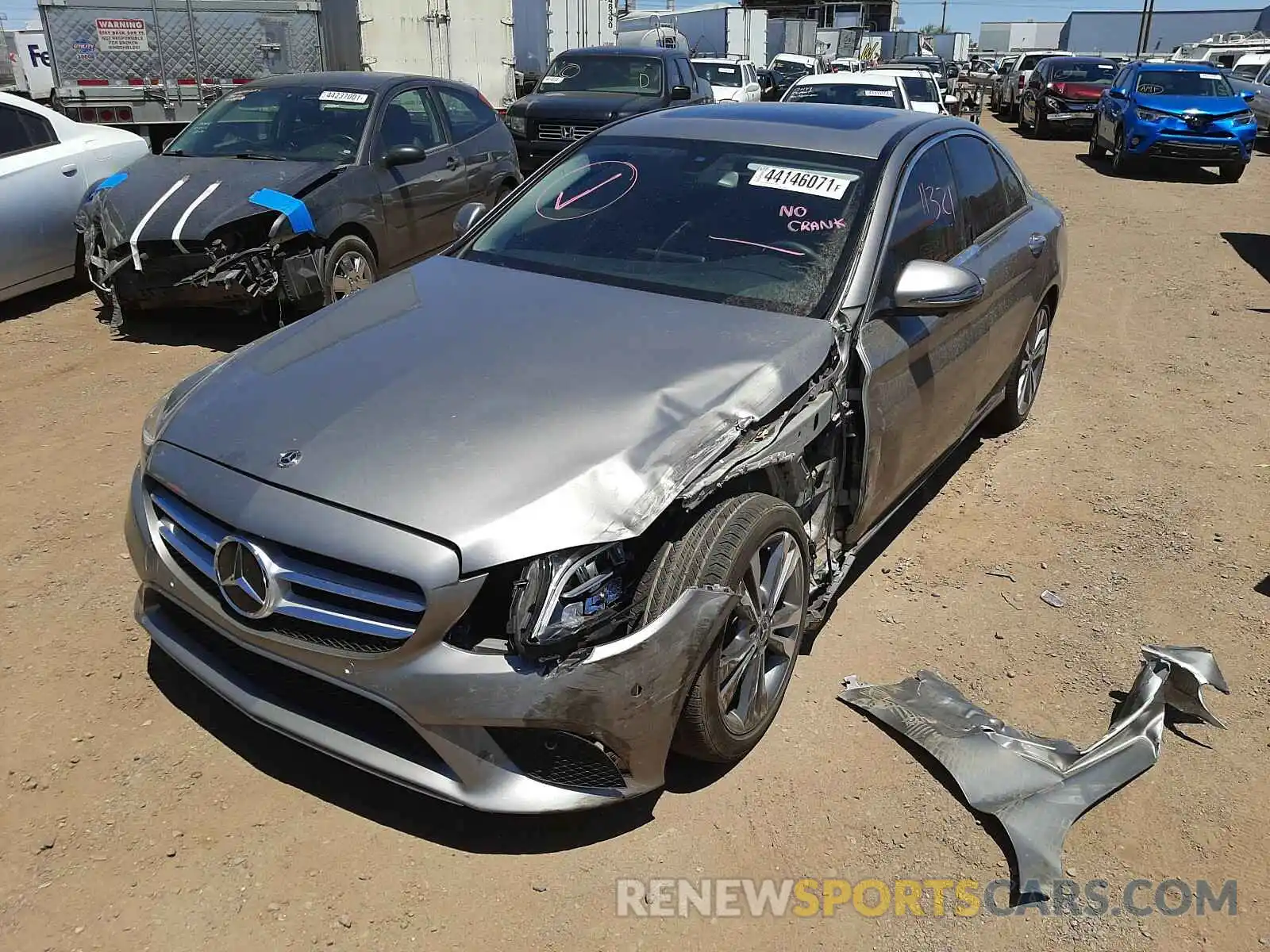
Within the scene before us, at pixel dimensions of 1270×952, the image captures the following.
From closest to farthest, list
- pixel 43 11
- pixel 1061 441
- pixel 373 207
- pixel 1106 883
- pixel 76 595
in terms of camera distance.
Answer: pixel 1106 883 < pixel 76 595 < pixel 1061 441 < pixel 373 207 < pixel 43 11

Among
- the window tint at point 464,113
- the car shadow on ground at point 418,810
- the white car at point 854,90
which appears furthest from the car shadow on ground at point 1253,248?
the car shadow on ground at point 418,810

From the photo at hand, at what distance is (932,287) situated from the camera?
11.1ft

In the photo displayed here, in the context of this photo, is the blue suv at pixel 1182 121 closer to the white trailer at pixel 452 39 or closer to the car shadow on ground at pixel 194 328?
the white trailer at pixel 452 39

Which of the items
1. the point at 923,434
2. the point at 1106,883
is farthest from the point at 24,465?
the point at 1106,883

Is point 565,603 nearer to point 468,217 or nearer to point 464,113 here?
point 468,217

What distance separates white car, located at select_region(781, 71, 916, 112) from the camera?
45.0 feet

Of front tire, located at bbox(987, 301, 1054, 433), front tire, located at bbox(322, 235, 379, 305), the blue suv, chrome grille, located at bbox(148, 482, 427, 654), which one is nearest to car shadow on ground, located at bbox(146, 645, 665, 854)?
chrome grille, located at bbox(148, 482, 427, 654)

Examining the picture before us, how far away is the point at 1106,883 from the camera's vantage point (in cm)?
267

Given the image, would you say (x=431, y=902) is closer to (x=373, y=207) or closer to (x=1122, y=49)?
(x=373, y=207)

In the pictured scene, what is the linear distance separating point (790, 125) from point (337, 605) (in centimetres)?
264

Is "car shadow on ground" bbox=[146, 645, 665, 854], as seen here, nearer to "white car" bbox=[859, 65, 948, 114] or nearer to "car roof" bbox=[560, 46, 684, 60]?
"car roof" bbox=[560, 46, 684, 60]

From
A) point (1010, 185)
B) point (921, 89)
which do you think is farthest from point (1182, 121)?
point (1010, 185)

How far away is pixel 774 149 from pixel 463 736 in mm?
2489

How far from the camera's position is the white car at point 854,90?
45.0ft
